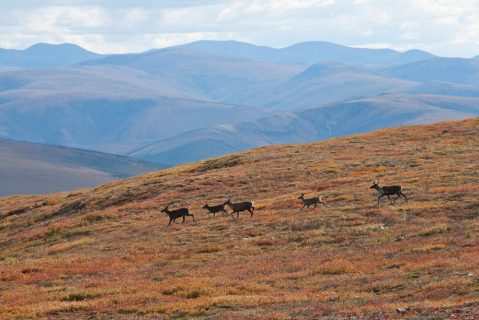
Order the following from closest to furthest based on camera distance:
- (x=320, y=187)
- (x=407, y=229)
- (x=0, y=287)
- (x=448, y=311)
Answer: (x=448, y=311) < (x=0, y=287) < (x=407, y=229) < (x=320, y=187)

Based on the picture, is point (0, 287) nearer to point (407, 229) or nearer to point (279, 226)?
point (279, 226)

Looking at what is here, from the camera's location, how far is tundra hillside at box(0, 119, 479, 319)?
2636 cm

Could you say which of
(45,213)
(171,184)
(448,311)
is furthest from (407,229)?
(45,213)

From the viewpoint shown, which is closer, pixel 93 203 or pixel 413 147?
pixel 93 203

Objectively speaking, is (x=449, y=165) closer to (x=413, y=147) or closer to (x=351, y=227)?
(x=413, y=147)

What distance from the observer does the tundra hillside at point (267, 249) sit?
86.5 feet

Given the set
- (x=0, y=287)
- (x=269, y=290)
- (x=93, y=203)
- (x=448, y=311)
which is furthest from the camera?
(x=93, y=203)

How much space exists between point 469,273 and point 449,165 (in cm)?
4096

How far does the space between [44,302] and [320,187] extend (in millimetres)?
36896

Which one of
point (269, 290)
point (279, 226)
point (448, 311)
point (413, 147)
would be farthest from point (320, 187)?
point (448, 311)

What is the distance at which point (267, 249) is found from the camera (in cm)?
4041

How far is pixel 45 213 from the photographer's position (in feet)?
253

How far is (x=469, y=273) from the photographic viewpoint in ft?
90.3

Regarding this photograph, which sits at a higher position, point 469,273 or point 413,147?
point 413,147
